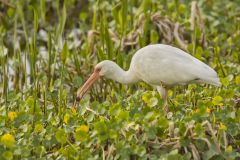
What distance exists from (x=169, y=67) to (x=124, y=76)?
0.70 meters

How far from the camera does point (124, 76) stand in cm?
770

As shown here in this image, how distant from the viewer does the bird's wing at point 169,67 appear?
696 centimetres

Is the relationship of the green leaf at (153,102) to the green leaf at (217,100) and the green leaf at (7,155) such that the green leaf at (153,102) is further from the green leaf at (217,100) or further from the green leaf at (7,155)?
the green leaf at (7,155)

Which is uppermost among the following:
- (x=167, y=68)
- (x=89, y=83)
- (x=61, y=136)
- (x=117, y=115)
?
(x=167, y=68)

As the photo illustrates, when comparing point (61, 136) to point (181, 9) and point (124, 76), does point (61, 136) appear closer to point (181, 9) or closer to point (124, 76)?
point (124, 76)

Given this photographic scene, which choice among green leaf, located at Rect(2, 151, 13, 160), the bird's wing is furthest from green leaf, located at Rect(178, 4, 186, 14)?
green leaf, located at Rect(2, 151, 13, 160)

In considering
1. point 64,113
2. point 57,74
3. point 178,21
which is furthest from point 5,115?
point 178,21

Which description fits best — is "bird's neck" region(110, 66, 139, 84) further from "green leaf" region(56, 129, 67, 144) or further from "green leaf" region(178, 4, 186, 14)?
"green leaf" region(178, 4, 186, 14)

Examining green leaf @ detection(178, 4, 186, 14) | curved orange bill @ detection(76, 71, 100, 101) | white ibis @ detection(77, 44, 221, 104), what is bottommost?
curved orange bill @ detection(76, 71, 100, 101)

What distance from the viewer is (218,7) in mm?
10742

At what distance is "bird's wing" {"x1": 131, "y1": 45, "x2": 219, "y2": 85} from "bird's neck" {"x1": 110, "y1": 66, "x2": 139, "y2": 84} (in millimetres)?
241

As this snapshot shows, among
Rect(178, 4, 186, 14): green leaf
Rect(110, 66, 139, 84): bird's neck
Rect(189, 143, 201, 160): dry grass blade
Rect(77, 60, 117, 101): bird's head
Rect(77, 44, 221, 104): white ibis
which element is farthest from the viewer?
Rect(178, 4, 186, 14): green leaf

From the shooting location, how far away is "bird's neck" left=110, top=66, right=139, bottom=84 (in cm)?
762

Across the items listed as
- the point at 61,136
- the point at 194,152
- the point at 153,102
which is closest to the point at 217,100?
the point at 153,102
